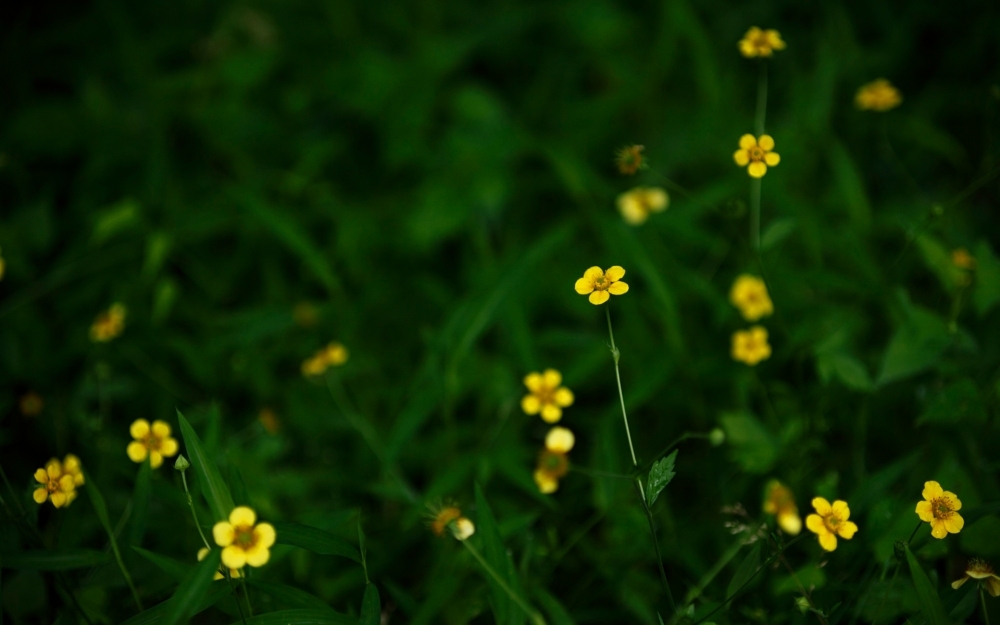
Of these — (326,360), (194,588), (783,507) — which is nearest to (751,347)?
(783,507)

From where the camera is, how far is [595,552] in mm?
Result: 1478

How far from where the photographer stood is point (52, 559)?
111 centimetres

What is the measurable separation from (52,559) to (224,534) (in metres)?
0.40

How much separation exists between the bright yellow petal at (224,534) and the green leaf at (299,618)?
179mm

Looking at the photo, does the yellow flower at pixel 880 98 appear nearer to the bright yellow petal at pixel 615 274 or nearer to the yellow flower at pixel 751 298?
the yellow flower at pixel 751 298

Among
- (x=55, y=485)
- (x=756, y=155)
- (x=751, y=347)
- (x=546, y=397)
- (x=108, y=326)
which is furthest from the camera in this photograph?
(x=108, y=326)

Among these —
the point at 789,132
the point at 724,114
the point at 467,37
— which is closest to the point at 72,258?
the point at 467,37

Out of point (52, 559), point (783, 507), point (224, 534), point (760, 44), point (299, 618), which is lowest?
point (783, 507)

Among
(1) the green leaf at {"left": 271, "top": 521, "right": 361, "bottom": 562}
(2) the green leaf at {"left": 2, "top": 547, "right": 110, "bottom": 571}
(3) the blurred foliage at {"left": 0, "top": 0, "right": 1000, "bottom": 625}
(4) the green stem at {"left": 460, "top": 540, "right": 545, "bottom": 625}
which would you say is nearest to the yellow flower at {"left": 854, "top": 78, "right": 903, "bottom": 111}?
(3) the blurred foliage at {"left": 0, "top": 0, "right": 1000, "bottom": 625}

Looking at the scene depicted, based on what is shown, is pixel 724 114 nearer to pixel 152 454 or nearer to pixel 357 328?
pixel 357 328

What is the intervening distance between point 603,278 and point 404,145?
3.73 feet

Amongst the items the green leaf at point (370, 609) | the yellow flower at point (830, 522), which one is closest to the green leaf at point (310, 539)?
the green leaf at point (370, 609)

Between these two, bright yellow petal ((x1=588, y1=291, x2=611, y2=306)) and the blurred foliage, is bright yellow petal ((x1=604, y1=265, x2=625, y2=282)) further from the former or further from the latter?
the blurred foliage

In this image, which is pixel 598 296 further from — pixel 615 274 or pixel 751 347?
pixel 751 347
